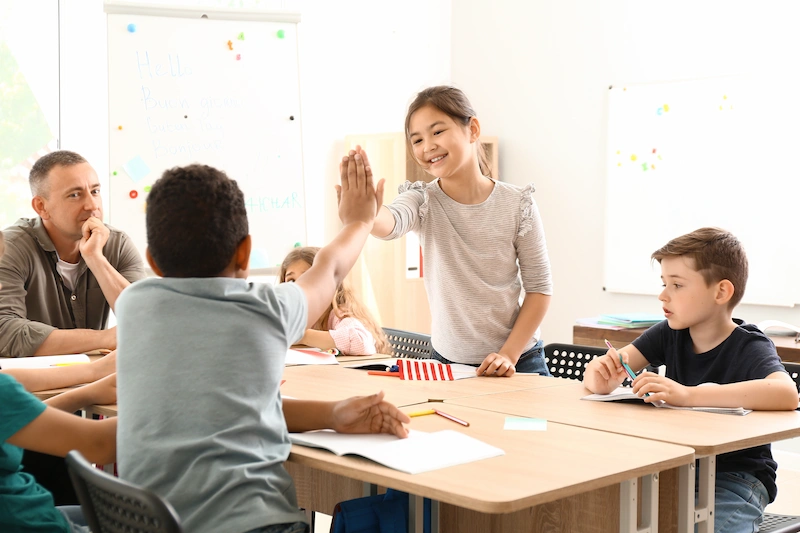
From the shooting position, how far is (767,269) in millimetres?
4379

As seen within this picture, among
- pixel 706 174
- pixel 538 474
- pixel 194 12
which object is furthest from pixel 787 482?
pixel 194 12

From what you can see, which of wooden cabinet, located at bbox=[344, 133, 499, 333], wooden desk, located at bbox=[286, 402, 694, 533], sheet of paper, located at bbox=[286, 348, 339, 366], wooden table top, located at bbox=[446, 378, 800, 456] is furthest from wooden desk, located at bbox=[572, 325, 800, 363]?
wooden desk, located at bbox=[286, 402, 694, 533]

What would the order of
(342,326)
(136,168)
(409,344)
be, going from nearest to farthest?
(342,326), (409,344), (136,168)

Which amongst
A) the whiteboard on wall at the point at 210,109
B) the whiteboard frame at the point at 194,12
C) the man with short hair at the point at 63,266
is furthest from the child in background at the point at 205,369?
the whiteboard frame at the point at 194,12

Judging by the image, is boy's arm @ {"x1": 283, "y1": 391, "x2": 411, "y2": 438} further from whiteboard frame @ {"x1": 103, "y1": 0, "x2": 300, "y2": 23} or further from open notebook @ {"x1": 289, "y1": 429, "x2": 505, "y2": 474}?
whiteboard frame @ {"x1": 103, "y1": 0, "x2": 300, "y2": 23}

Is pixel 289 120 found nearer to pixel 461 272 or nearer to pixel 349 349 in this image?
pixel 349 349

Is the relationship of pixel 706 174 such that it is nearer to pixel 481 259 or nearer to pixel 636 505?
pixel 481 259

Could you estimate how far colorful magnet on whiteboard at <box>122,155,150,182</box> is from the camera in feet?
13.1

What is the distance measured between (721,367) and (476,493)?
1.09 m

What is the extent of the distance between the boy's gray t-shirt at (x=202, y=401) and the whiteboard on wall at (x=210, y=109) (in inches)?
106

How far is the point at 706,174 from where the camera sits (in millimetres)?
4625

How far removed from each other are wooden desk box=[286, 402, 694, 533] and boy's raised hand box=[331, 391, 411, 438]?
0.10 metres

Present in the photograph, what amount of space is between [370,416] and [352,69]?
13.5 ft

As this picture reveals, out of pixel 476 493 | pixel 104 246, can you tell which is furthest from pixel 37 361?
pixel 476 493
